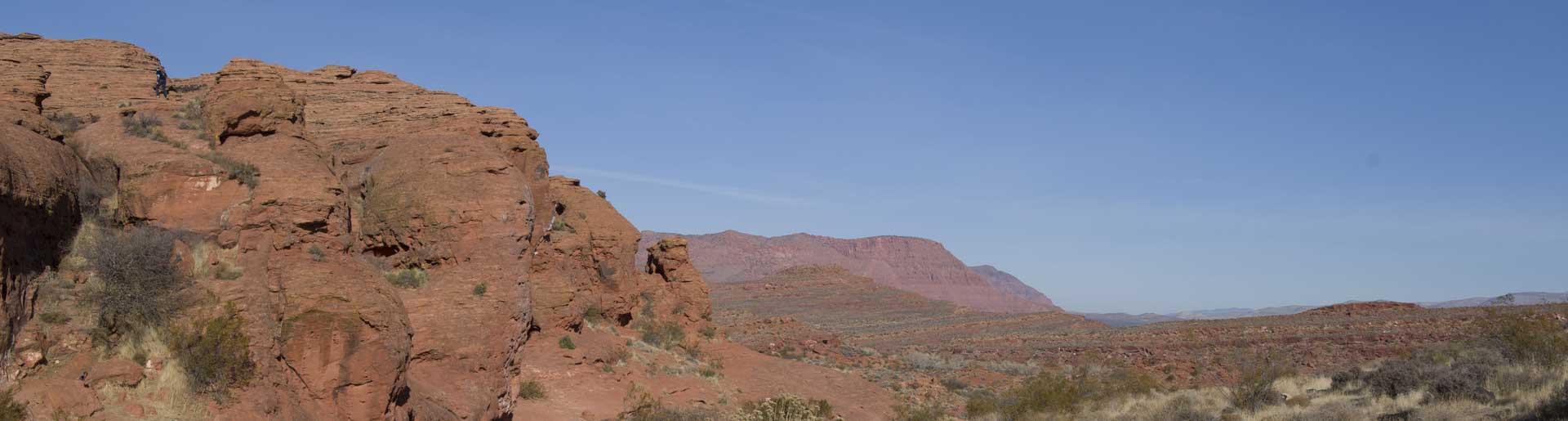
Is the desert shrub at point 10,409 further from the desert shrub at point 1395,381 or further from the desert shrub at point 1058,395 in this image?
the desert shrub at point 1395,381

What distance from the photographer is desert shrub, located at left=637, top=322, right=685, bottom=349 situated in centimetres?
2947

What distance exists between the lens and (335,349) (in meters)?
11.2

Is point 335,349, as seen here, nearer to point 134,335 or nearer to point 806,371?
point 134,335

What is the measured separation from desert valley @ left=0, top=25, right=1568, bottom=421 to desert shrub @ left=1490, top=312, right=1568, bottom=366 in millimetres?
109

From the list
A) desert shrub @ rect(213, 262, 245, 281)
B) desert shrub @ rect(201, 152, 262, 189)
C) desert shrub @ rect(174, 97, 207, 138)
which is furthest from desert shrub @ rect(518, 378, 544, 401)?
desert shrub @ rect(213, 262, 245, 281)

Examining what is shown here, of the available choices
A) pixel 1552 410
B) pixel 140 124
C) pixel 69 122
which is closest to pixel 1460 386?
pixel 1552 410

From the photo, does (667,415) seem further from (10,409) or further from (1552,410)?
(1552,410)

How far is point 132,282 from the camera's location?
10305 mm

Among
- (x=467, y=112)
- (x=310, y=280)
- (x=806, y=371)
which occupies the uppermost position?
(x=467, y=112)

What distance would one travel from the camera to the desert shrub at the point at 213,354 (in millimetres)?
9891

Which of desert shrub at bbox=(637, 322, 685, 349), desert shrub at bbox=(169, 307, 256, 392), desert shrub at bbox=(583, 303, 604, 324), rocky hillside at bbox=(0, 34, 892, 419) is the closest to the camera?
rocky hillside at bbox=(0, 34, 892, 419)

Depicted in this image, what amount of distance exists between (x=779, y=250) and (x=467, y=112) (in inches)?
6589

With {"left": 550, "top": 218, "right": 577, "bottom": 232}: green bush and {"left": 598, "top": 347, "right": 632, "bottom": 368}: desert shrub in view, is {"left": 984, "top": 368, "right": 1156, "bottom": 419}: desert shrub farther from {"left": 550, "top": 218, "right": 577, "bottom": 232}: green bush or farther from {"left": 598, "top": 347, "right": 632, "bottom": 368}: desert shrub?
{"left": 550, "top": 218, "right": 577, "bottom": 232}: green bush

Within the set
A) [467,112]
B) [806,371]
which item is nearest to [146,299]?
[467,112]
